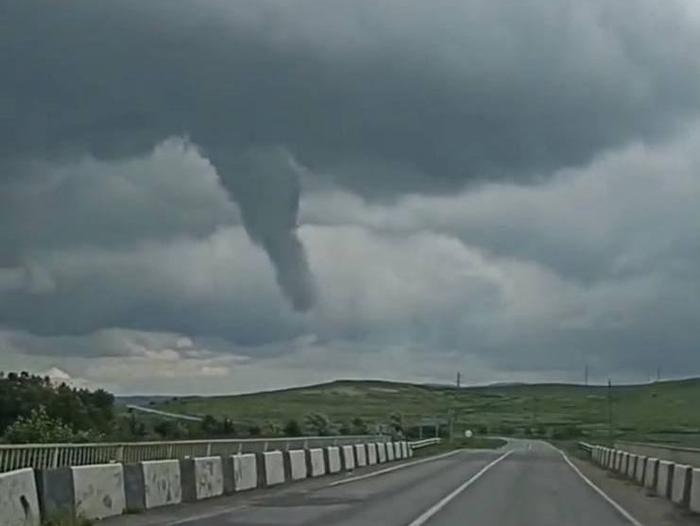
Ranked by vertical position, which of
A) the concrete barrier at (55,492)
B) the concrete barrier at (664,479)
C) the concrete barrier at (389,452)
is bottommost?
the concrete barrier at (389,452)

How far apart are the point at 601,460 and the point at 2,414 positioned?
31253 mm

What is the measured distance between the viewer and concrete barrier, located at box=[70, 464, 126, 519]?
2431cm

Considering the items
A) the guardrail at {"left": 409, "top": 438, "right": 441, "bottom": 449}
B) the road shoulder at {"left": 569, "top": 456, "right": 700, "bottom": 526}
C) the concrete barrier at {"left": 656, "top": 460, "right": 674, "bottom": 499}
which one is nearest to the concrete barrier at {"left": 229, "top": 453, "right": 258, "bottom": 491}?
the road shoulder at {"left": 569, "top": 456, "right": 700, "bottom": 526}

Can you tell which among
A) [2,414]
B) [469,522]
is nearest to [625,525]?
[469,522]

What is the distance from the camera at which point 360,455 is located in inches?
2532

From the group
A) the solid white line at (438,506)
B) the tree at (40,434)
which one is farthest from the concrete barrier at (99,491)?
the tree at (40,434)

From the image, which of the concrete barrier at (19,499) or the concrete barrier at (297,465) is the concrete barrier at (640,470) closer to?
the concrete barrier at (297,465)

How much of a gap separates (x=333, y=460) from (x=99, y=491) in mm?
30052

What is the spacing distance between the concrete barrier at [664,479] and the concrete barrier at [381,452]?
2898cm

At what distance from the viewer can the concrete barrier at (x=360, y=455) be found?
62.9 metres

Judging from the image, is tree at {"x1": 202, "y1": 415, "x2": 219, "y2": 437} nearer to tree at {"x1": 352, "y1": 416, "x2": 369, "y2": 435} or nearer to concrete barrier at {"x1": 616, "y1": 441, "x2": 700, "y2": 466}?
tree at {"x1": 352, "y1": 416, "x2": 369, "y2": 435}

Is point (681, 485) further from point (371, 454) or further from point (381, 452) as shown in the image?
point (381, 452)

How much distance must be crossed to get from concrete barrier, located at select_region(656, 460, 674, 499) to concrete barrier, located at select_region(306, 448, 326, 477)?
39.4ft

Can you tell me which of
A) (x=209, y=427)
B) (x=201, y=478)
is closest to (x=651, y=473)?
(x=201, y=478)
